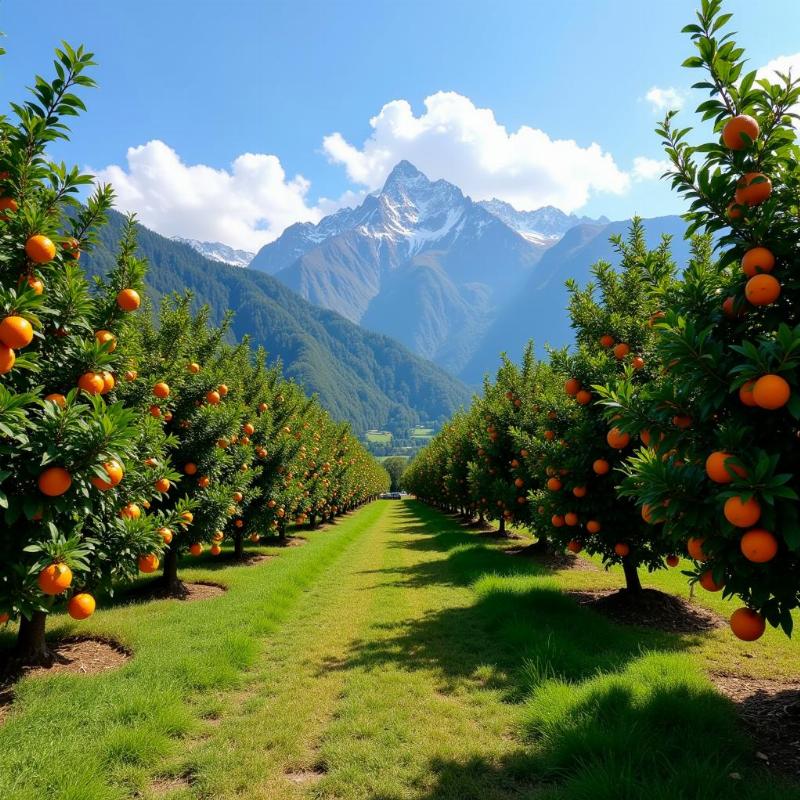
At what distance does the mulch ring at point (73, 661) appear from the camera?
6168 millimetres

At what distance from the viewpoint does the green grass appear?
4148 millimetres

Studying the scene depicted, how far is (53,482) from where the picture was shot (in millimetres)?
3748

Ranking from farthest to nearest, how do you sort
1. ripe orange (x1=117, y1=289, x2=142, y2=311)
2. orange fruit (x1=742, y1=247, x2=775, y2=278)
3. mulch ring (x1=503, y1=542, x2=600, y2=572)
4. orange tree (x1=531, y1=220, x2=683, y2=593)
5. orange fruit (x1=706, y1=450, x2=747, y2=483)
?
mulch ring (x1=503, y1=542, x2=600, y2=572)
orange tree (x1=531, y1=220, x2=683, y2=593)
ripe orange (x1=117, y1=289, x2=142, y2=311)
orange fruit (x1=742, y1=247, x2=775, y2=278)
orange fruit (x1=706, y1=450, x2=747, y2=483)

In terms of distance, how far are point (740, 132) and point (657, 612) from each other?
8424 millimetres

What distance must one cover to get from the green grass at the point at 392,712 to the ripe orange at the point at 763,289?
375 cm

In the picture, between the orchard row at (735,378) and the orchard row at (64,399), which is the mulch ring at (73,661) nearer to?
the orchard row at (64,399)

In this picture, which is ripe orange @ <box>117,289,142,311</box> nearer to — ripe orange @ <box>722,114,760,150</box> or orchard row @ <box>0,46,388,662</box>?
orchard row @ <box>0,46,388,662</box>

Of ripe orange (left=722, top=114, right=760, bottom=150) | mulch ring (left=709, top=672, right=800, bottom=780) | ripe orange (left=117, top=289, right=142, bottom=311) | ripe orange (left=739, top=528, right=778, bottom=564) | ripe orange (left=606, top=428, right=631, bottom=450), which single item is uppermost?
ripe orange (left=722, top=114, right=760, bottom=150)

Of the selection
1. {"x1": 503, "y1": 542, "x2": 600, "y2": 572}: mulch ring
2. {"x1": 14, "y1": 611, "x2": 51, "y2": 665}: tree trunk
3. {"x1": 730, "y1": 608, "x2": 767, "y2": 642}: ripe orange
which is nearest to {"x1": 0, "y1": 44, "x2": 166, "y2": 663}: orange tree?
{"x1": 14, "y1": 611, "x2": 51, "y2": 665}: tree trunk

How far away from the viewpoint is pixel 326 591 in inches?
499

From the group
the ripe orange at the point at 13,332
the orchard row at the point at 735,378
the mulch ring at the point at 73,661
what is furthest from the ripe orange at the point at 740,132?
the mulch ring at the point at 73,661

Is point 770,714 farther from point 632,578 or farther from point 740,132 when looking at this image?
point 740,132

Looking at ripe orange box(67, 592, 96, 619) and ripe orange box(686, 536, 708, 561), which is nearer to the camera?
ripe orange box(686, 536, 708, 561)

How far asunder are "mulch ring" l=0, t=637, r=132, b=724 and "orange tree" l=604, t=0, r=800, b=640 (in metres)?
7.64
